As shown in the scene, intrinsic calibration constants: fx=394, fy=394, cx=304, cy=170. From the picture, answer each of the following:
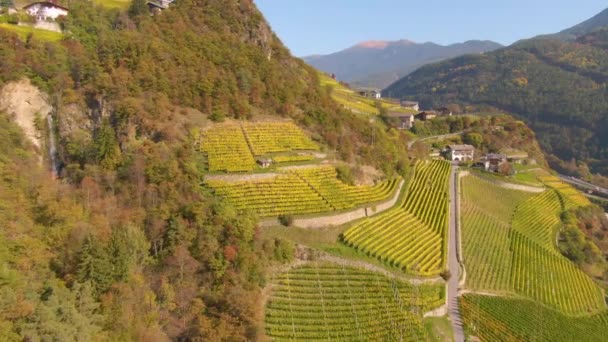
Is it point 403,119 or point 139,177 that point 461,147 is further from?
point 139,177

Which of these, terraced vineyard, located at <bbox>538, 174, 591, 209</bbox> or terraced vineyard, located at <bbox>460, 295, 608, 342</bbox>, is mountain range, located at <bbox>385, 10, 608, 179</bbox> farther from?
terraced vineyard, located at <bbox>460, 295, 608, 342</bbox>

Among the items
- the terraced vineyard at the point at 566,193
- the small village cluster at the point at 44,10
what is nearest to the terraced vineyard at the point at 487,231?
the terraced vineyard at the point at 566,193

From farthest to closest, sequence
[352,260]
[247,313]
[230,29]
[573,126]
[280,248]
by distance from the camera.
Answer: [573,126] → [230,29] → [352,260] → [280,248] → [247,313]

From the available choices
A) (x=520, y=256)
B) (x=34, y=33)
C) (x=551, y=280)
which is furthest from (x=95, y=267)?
(x=551, y=280)

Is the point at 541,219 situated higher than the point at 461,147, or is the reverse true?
the point at 461,147

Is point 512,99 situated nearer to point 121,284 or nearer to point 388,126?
point 388,126

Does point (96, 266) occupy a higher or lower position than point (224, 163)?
lower

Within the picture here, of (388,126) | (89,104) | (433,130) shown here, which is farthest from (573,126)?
(89,104)

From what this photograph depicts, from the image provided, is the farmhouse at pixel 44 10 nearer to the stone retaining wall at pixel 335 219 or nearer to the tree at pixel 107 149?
the tree at pixel 107 149
